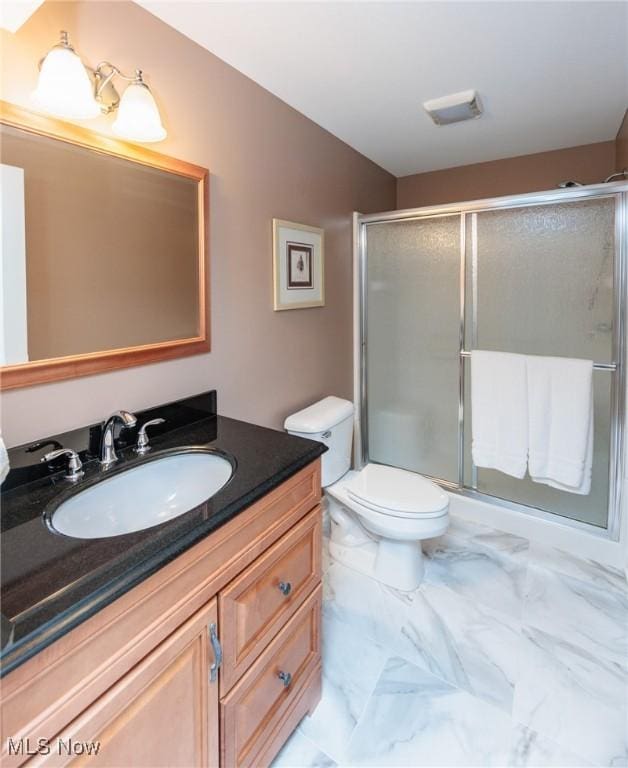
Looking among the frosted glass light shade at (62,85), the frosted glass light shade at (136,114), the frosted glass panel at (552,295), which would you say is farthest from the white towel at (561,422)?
the frosted glass light shade at (62,85)

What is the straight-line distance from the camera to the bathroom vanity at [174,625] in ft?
2.15

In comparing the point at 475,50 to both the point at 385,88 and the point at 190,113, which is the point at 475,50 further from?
the point at 190,113

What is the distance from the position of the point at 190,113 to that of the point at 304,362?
1.21 meters

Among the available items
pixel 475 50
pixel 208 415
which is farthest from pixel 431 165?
pixel 208 415

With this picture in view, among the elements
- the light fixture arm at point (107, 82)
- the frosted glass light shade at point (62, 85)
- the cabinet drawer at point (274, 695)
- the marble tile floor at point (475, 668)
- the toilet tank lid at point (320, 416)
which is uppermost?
the light fixture arm at point (107, 82)

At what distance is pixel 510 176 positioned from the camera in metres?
2.88

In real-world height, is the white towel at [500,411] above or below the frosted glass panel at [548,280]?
below

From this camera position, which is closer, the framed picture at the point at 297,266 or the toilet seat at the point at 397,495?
the toilet seat at the point at 397,495

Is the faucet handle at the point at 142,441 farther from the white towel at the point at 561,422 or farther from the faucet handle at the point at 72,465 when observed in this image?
the white towel at the point at 561,422

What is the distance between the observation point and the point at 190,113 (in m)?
1.55

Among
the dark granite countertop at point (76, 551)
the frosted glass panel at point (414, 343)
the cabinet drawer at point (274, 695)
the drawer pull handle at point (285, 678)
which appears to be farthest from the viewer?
the frosted glass panel at point (414, 343)

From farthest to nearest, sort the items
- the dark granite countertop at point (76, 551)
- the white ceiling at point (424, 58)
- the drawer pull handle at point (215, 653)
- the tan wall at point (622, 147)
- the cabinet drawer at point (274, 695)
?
the tan wall at point (622, 147) → the white ceiling at point (424, 58) → the cabinet drawer at point (274, 695) → the drawer pull handle at point (215, 653) → the dark granite countertop at point (76, 551)

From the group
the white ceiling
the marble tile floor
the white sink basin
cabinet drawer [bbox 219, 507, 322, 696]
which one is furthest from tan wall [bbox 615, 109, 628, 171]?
the white sink basin

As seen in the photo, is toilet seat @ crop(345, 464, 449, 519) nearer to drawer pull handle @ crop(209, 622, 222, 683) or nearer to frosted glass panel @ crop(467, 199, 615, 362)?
frosted glass panel @ crop(467, 199, 615, 362)
